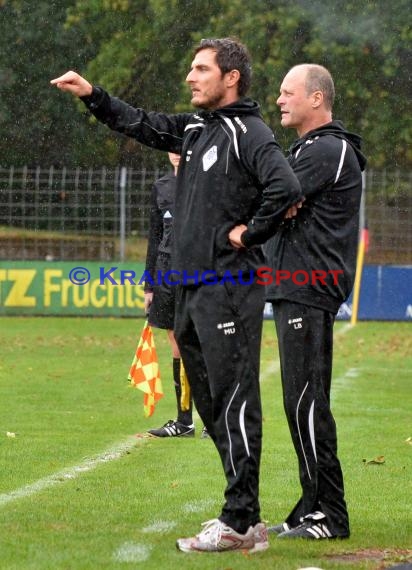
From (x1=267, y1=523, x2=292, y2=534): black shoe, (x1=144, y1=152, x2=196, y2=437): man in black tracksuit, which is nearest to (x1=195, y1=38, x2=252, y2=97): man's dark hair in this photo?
(x1=267, y1=523, x2=292, y2=534): black shoe

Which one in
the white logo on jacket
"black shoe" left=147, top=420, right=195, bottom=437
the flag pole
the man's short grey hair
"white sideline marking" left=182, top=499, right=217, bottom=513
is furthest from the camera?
the flag pole

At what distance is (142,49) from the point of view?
34.7 meters

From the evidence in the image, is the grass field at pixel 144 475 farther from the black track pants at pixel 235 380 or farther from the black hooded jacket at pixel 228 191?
the black hooded jacket at pixel 228 191

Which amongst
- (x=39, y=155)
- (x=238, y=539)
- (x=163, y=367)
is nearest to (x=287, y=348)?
(x=238, y=539)

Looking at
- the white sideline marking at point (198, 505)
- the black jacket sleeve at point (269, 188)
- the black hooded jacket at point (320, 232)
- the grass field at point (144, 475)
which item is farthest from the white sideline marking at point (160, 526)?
the black jacket sleeve at point (269, 188)

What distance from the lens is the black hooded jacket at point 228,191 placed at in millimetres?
5641

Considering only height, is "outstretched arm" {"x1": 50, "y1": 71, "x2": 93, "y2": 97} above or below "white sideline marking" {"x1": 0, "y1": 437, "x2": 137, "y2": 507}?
above

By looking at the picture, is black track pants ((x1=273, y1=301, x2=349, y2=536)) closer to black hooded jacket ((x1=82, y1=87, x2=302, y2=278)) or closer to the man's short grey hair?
black hooded jacket ((x1=82, y1=87, x2=302, y2=278))

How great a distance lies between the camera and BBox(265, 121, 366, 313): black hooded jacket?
19.8ft

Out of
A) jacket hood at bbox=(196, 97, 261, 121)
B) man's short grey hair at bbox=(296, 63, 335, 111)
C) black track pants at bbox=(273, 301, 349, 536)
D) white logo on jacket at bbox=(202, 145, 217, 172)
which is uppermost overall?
man's short grey hair at bbox=(296, 63, 335, 111)

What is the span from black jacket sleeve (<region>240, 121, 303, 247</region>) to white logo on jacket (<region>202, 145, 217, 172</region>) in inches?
5.9

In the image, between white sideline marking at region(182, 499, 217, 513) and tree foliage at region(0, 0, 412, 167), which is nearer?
white sideline marking at region(182, 499, 217, 513)

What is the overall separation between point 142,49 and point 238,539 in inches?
1176

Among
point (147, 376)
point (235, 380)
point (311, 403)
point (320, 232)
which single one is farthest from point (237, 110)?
point (147, 376)
